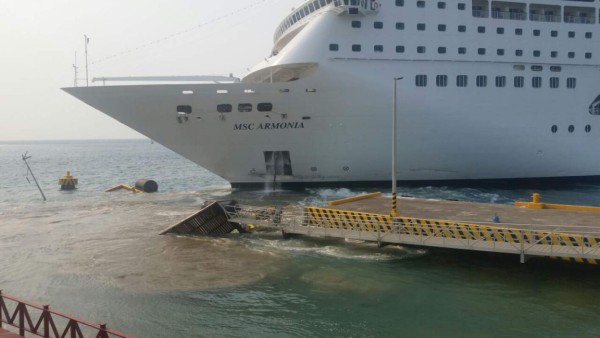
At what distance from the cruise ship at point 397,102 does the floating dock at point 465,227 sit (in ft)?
29.4

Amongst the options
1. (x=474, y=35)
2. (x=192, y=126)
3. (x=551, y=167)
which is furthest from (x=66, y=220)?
(x=551, y=167)

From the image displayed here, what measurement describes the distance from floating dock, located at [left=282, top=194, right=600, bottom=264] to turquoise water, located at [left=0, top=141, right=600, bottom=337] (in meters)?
0.77

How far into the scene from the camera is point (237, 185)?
2942cm

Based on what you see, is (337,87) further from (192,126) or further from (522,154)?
(522,154)

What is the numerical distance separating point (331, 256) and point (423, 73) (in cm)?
1530

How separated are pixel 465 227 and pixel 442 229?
2.16 feet

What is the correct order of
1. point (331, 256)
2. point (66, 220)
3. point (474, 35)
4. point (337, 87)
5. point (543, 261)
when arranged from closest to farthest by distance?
point (543, 261)
point (331, 256)
point (66, 220)
point (337, 87)
point (474, 35)

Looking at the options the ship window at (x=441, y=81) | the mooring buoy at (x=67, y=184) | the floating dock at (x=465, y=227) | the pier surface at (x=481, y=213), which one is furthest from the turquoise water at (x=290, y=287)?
the mooring buoy at (x=67, y=184)

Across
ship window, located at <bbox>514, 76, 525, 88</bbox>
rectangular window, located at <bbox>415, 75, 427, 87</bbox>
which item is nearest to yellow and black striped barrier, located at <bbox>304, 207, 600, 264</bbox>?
rectangular window, located at <bbox>415, 75, 427, 87</bbox>

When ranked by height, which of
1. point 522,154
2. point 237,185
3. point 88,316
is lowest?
point 88,316

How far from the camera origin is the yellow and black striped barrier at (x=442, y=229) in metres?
12.8

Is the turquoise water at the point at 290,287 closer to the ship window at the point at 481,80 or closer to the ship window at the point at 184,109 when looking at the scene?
the ship window at the point at 184,109

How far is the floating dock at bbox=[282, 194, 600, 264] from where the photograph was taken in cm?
1277

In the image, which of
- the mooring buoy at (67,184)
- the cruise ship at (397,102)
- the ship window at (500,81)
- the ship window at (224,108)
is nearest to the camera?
the cruise ship at (397,102)
